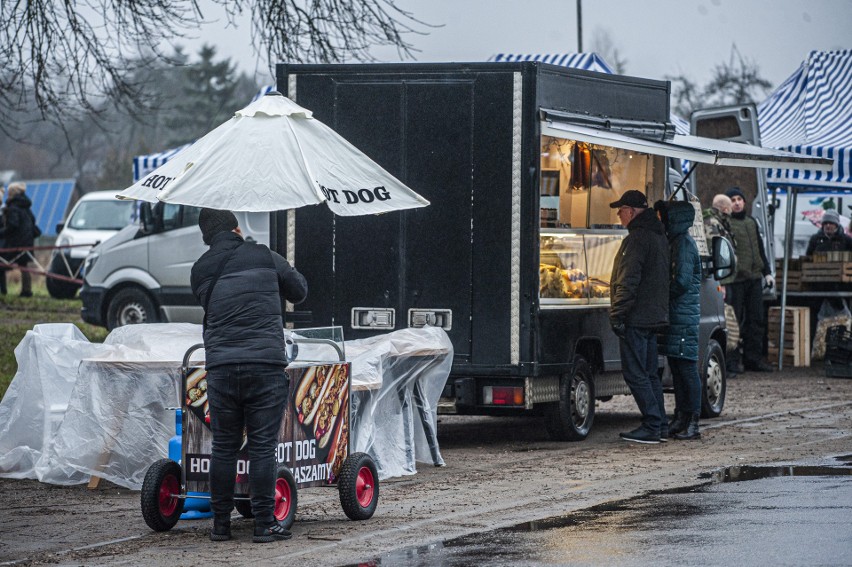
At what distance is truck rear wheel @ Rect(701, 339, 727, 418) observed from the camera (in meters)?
13.0

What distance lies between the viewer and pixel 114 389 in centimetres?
918

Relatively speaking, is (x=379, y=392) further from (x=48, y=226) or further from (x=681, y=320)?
(x=48, y=226)

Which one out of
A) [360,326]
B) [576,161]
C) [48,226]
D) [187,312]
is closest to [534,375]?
[360,326]

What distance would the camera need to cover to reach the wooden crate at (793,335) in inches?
736

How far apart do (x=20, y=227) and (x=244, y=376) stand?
21498mm

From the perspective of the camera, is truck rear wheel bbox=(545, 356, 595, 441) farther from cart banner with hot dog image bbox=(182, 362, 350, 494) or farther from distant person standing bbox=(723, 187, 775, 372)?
distant person standing bbox=(723, 187, 775, 372)

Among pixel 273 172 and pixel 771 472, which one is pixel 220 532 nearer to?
pixel 273 172

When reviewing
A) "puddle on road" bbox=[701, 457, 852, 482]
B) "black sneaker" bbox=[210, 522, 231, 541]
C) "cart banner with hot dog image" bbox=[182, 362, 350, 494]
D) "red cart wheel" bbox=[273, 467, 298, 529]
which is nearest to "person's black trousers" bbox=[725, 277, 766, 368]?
"puddle on road" bbox=[701, 457, 852, 482]

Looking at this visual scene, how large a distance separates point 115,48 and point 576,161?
15.7ft

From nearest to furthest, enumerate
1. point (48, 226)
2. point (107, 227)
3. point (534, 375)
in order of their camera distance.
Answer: point (534, 375), point (107, 227), point (48, 226)

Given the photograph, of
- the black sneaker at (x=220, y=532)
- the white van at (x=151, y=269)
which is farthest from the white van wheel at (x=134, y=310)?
the black sneaker at (x=220, y=532)

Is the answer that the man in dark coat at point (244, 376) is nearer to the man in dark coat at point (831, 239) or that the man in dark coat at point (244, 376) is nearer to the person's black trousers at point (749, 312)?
the person's black trousers at point (749, 312)

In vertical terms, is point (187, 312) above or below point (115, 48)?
below

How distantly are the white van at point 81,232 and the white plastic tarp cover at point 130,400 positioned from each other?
18.3m
